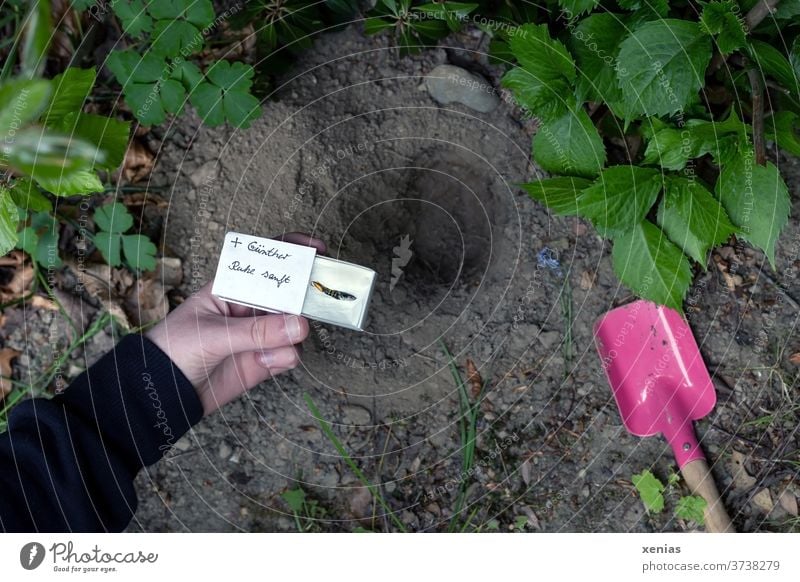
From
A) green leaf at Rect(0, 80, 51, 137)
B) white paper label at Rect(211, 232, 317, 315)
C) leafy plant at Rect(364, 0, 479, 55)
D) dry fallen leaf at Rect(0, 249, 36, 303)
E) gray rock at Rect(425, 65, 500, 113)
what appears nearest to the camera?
green leaf at Rect(0, 80, 51, 137)

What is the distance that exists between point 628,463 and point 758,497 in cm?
25

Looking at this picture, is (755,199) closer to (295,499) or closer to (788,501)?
(788,501)

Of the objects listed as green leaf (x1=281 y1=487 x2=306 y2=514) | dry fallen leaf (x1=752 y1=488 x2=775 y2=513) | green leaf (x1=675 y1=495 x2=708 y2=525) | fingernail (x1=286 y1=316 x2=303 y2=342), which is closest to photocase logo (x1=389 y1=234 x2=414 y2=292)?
fingernail (x1=286 y1=316 x2=303 y2=342)

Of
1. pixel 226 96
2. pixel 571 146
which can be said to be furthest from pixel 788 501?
pixel 226 96

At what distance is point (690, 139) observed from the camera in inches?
38.2

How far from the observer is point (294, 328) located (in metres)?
1.01

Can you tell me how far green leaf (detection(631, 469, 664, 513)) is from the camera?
3.83ft

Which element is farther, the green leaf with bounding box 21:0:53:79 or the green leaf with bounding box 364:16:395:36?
the green leaf with bounding box 21:0:53:79

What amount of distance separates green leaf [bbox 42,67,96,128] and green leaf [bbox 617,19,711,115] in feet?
2.82

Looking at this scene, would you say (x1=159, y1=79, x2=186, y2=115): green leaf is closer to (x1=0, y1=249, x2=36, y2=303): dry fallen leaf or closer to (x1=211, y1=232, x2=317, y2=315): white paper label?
(x1=211, y1=232, x2=317, y2=315): white paper label

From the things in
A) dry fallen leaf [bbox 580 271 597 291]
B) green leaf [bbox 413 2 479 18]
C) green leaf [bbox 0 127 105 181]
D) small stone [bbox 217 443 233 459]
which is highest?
green leaf [bbox 413 2 479 18]

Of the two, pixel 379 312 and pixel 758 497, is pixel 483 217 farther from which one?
pixel 758 497

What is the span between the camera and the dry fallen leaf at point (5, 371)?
4.23ft
